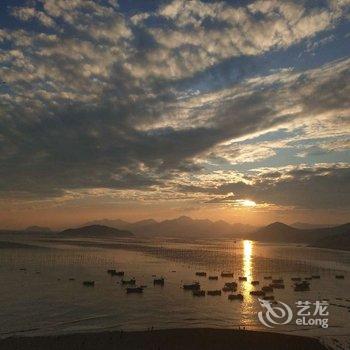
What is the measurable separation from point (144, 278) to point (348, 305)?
166 ft

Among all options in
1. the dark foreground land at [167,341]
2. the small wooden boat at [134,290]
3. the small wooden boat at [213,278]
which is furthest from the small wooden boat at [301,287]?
the dark foreground land at [167,341]

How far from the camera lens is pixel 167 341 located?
45562mm

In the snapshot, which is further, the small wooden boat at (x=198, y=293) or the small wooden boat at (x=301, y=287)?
the small wooden boat at (x=301, y=287)

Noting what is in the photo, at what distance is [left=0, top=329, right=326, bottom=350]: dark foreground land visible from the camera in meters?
42.9

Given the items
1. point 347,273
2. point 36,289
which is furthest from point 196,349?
point 347,273

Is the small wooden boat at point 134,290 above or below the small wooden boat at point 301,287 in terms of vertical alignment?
below

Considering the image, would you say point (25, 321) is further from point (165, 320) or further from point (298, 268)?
point (298, 268)

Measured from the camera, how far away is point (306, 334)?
48906 mm

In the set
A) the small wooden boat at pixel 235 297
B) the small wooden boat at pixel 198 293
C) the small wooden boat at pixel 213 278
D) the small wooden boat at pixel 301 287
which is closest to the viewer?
the small wooden boat at pixel 235 297

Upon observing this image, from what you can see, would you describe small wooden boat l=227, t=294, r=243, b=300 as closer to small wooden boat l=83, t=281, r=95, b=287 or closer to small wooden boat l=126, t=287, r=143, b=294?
small wooden boat l=126, t=287, r=143, b=294

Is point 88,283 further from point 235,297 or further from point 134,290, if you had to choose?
point 235,297

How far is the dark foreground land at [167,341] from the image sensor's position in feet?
141

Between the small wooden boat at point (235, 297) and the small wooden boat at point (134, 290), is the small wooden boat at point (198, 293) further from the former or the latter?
the small wooden boat at point (134, 290)

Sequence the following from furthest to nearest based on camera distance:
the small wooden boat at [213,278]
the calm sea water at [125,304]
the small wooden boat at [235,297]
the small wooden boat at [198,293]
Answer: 1. the small wooden boat at [213,278]
2. the small wooden boat at [198,293]
3. the small wooden boat at [235,297]
4. the calm sea water at [125,304]
